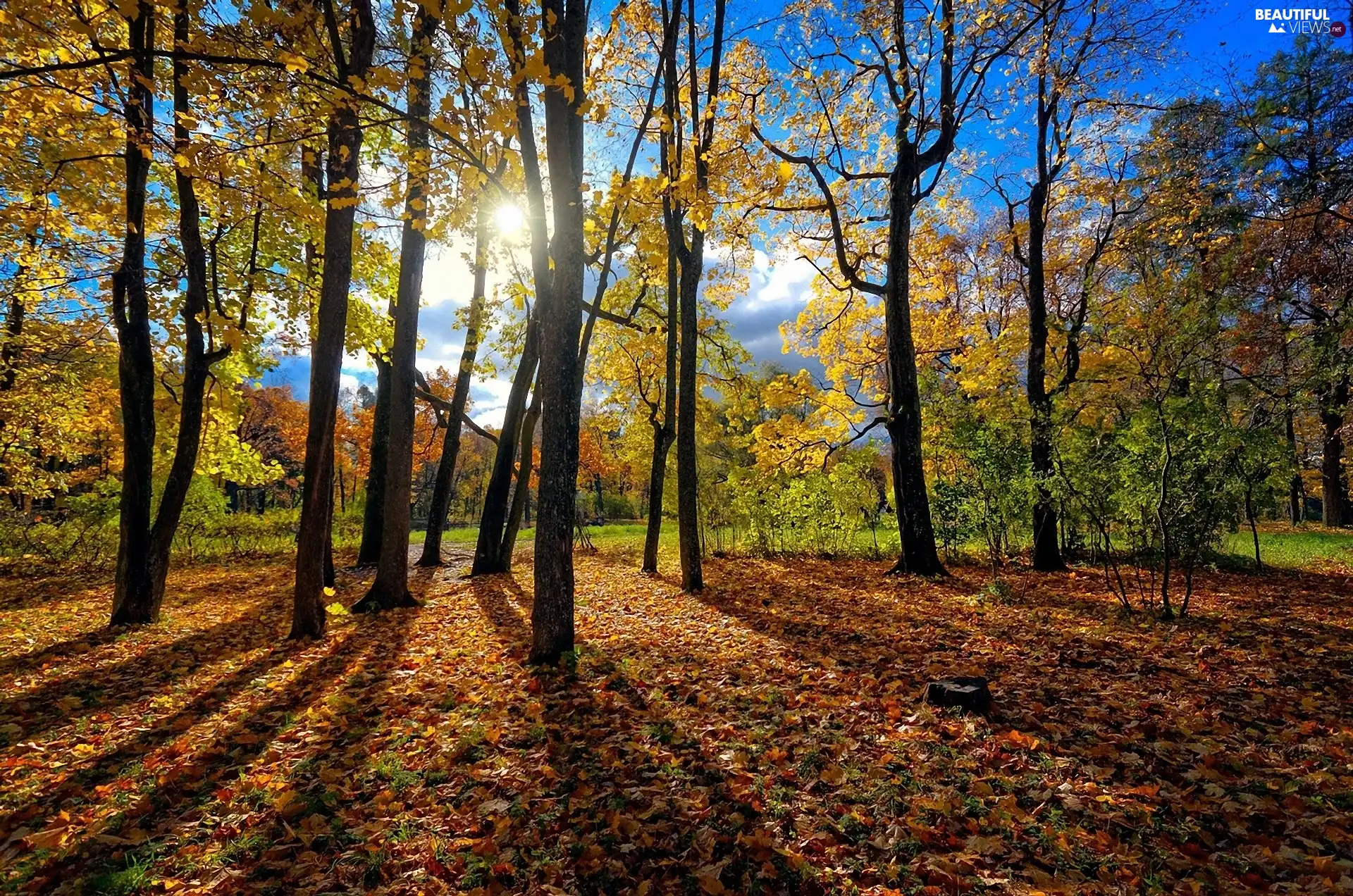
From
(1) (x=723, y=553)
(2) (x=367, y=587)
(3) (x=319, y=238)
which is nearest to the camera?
(3) (x=319, y=238)

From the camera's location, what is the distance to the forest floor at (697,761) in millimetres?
2479

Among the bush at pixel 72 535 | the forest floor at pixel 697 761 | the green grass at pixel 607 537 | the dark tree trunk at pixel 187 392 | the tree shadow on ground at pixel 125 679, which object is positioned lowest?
the green grass at pixel 607 537

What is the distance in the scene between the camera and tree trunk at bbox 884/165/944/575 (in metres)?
9.45

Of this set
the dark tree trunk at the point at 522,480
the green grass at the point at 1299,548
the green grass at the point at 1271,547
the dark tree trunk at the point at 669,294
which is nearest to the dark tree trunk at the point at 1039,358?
the green grass at the point at 1271,547

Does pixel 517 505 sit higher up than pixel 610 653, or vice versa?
pixel 517 505

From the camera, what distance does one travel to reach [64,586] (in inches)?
385

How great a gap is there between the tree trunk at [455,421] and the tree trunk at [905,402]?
7.85 meters

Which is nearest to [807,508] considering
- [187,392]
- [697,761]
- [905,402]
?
[905,402]

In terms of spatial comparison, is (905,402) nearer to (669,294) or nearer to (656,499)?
(669,294)

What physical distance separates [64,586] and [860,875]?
47.0 ft

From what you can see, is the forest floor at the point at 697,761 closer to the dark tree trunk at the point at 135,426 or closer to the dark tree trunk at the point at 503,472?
the dark tree trunk at the point at 135,426

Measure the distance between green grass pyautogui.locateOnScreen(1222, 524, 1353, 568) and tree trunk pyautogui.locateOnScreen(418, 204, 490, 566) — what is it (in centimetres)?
1481

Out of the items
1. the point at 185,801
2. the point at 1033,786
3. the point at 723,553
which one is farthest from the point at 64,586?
the point at 1033,786

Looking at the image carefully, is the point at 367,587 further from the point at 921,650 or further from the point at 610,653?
the point at 921,650
